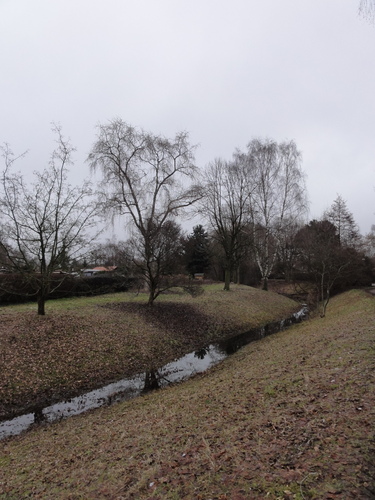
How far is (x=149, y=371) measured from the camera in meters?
11.5

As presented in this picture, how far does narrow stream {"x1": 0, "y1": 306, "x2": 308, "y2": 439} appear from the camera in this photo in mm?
7809

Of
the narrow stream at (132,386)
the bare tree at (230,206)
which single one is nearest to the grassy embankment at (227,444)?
the narrow stream at (132,386)

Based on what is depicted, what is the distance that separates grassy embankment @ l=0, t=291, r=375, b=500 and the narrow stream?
65 cm

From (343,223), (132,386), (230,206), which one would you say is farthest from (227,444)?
(343,223)

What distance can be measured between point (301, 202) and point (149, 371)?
79.1 feet

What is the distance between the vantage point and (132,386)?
33.1ft

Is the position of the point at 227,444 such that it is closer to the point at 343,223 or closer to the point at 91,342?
the point at 91,342

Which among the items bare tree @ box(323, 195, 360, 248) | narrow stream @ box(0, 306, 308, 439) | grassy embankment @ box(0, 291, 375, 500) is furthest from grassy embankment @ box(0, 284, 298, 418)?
bare tree @ box(323, 195, 360, 248)

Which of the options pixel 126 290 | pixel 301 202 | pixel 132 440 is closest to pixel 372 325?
pixel 132 440

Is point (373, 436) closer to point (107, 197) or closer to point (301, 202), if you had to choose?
point (107, 197)

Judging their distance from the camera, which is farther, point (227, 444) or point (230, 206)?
point (230, 206)

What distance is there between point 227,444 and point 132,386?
609cm

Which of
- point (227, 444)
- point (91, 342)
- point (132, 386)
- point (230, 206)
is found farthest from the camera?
point (230, 206)

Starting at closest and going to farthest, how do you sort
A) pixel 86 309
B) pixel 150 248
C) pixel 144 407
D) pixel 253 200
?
pixel 144 407
pixel 86 309
pixel 150 248
pixel 253 200
